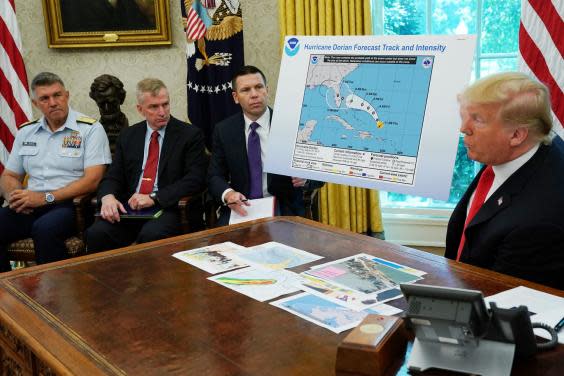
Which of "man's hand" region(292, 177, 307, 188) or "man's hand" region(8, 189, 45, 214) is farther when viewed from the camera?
"man's hand" region(8, 189, 45, 214)

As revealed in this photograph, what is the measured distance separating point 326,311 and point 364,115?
48.4 inches

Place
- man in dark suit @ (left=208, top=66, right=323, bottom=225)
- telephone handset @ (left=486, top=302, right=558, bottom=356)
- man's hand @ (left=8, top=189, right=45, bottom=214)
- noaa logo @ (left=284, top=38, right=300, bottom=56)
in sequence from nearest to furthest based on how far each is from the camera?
telephone handset @ (left=486, top=302, right=558, bottom=356)
noaa logo @ (left=284, top=38, right=300, bottom=56)
man in dark suit @ (left=208, top=66, right=323, bottom=225)
man's hand @ (left=8, top=189, right=45, bottom=214)

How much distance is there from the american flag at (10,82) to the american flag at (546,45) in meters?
3.50

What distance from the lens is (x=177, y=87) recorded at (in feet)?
16.7

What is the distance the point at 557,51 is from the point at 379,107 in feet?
4.79

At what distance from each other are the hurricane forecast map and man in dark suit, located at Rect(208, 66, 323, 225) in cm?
76

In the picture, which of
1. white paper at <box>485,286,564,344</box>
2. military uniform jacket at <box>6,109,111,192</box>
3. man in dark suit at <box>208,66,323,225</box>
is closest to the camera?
white paper at <box>485,286,564,344</box>

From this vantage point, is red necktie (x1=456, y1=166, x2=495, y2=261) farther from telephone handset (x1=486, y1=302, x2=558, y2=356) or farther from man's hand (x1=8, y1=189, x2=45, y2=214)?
man's hand (x1=8, y1=189, x2=45, y2=214)

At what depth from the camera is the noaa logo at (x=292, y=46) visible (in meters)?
3.01

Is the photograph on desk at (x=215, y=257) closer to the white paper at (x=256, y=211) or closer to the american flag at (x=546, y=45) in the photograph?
the white paper at (x=256, y=211)

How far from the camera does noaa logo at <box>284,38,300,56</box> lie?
9.87 ft

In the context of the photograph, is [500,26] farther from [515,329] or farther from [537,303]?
[515,329]

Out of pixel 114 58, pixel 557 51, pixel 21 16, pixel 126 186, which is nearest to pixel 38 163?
pixel 126 186

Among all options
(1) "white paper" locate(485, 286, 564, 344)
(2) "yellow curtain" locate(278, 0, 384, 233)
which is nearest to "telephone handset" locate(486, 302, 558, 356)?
(1) "white paper" locate(485, 286, 564, 344)
